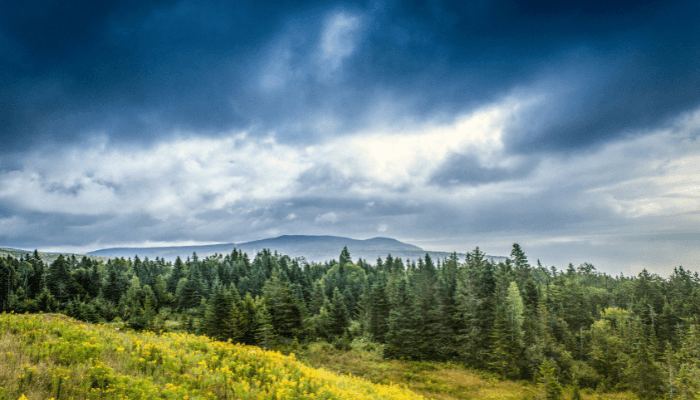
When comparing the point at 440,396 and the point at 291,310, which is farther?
the point at 291,310

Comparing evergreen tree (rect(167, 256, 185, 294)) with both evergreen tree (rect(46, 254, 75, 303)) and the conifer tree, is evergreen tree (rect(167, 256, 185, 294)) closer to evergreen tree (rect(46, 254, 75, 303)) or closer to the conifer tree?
evergreen tree (rect(46, 254, 75, 303))

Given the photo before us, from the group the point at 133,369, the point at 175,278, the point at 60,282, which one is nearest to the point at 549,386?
the point at 133,369

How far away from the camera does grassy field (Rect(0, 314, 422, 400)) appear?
6763 millimetres

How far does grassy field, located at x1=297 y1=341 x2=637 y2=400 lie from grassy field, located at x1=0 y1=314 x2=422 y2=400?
27.8 m

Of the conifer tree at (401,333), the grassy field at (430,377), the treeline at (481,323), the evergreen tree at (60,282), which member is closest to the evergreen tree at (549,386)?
the treeline at (481,323)

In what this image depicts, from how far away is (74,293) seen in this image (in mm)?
74625

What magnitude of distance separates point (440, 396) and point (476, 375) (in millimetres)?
11073

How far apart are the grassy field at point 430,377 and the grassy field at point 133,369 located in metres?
27.8

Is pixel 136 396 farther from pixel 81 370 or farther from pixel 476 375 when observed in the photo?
pixel 476 375

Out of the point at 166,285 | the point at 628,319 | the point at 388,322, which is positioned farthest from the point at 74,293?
A: the point at 628,319

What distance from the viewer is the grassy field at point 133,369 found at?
676cm

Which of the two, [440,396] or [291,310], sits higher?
[291,310]

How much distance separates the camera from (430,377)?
130ft

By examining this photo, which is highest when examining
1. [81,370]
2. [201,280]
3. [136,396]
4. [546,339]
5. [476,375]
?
[81,370]
